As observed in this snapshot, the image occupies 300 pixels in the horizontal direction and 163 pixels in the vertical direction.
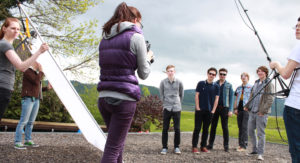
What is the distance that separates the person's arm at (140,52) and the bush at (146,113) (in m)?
7.97

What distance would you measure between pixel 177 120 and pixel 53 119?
227 inches

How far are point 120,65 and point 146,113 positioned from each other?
832cm

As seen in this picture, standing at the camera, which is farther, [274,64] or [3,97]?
[3,97]

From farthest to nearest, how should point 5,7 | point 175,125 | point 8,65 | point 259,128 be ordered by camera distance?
point 5,7 → point 175,125 → point 259,128 → point 8,65

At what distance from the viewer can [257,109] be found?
19.6ft

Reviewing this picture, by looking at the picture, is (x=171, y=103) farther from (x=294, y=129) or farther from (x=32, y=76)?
(x=294, y=129)

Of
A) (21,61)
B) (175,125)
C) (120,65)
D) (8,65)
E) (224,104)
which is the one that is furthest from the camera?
(224,104)

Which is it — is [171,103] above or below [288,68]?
below

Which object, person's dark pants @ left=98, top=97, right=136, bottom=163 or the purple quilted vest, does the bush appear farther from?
the purple quilted vest

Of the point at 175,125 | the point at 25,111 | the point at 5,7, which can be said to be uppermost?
the point at 5,7

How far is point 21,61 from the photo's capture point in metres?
2.86

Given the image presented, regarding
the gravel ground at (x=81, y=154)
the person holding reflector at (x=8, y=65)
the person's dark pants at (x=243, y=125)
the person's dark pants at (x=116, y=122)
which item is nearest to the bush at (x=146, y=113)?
the gravel ground at (x=81, y=154)

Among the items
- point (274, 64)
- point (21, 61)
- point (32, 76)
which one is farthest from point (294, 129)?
point (32, 76)

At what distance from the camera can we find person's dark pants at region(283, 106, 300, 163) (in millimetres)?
2416
